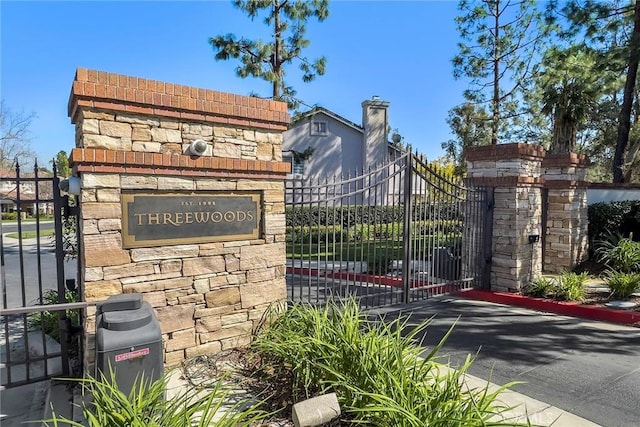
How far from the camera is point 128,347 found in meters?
2.83

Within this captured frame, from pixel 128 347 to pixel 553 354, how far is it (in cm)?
467

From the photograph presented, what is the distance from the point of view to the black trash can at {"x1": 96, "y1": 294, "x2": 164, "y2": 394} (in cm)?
277

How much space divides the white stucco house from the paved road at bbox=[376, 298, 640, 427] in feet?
63.1

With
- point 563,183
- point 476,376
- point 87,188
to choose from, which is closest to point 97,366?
point 87,188

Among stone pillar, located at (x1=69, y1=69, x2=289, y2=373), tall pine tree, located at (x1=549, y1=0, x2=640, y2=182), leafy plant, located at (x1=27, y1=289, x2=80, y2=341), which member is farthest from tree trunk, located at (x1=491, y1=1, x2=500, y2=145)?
leafy plant, located at (x1=27, y1=289, x2=80, y2=341)

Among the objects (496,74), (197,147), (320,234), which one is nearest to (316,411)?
(197,147)

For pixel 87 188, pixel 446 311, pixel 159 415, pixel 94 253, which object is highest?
pixel 87 188

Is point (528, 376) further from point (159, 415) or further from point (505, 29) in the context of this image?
point (505, 29)

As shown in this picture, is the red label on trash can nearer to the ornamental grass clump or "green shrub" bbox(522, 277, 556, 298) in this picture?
the ornamental grass clump

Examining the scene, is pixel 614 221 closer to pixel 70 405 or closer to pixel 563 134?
pixel 563 134

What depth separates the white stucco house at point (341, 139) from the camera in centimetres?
2514

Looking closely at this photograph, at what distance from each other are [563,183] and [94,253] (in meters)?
9.57

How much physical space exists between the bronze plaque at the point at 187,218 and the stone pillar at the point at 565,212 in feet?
25.9

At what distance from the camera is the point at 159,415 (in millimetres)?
2670
